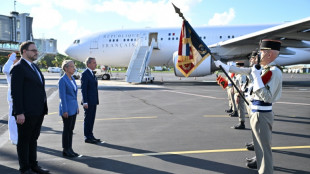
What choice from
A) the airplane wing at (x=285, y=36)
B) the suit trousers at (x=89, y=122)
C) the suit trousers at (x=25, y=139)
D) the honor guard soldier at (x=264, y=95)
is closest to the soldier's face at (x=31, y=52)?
the suit trousers at (x=25, y=139)

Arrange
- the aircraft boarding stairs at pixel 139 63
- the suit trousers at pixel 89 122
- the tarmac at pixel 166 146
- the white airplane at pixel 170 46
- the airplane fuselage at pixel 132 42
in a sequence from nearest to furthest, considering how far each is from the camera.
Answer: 1. the tarmac at pixel 166 146
2. the suit trousers at pixel 89 122
3. the white airplane at pixel 170 46
4. the aircraft boarding stairs at pixel 139 63
5. the airplane fuselage at pixel 132 42

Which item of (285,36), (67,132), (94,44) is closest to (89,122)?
(67,132)

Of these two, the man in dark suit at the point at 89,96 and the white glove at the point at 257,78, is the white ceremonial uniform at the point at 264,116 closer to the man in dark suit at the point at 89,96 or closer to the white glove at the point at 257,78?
the white glove at the point at 257,78

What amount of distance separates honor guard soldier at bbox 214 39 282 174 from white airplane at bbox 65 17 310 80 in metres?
15.0

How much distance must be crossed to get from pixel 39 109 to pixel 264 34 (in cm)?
1513

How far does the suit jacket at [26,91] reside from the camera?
404cm

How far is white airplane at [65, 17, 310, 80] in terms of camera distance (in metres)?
20.1

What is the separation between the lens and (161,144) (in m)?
5.91

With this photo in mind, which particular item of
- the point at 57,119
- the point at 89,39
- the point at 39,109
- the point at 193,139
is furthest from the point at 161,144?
the point at 89,39

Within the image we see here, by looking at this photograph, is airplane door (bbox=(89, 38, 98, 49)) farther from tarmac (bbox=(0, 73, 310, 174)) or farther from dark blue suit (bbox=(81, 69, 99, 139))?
dark blue suit (bbox=(81, 69, 99, 139))

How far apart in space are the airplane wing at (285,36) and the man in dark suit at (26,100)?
1224cm

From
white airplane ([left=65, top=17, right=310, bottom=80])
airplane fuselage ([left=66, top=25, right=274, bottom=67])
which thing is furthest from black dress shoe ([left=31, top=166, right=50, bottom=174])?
airplane fuselage ([left=66, top=25, right=274, bottom=67])

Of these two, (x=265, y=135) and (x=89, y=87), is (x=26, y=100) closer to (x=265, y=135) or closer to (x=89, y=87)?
(x=89, y=87)

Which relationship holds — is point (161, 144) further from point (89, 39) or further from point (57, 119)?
point (89, 39)
